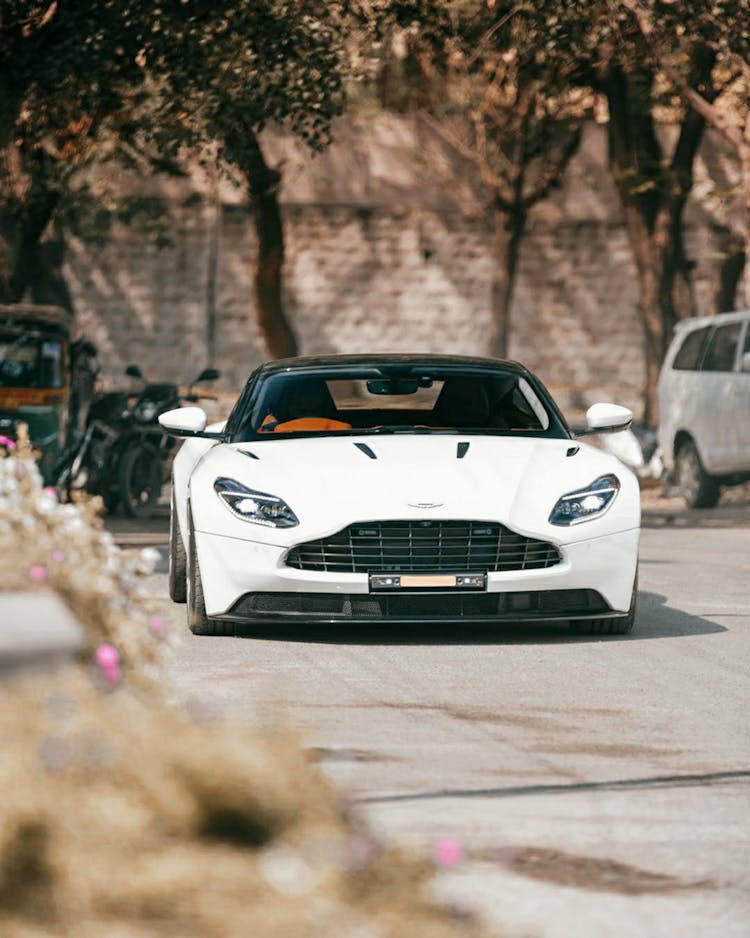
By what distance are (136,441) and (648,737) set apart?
44.0 feet

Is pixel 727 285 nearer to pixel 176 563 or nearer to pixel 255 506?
pixel 176 563

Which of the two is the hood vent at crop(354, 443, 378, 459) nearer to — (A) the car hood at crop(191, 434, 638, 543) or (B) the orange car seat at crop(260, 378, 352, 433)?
(A) the car hood at crop(191, 434, 638, 543)

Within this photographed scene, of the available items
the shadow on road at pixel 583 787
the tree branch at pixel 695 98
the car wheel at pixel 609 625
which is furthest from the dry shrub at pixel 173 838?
the tree branch at pixel 695 98

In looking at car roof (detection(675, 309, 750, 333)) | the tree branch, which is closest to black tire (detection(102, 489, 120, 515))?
car roof (detection(675, 309, 750, 333))

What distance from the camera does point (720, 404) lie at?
21062 mm

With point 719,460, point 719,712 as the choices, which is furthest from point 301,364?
point 719,460

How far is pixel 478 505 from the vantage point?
32.4ft

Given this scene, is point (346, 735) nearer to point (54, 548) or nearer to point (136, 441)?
point (54, 548)

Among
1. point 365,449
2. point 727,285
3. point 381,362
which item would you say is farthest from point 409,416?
point 727,285

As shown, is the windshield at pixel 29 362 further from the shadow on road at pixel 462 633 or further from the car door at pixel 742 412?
the shadow on road at pixel 462 633

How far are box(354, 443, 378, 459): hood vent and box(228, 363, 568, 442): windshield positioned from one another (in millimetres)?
602

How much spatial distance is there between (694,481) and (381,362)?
1067 cm

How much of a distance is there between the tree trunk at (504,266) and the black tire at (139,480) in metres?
14.3

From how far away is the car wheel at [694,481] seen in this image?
21.6 metres
